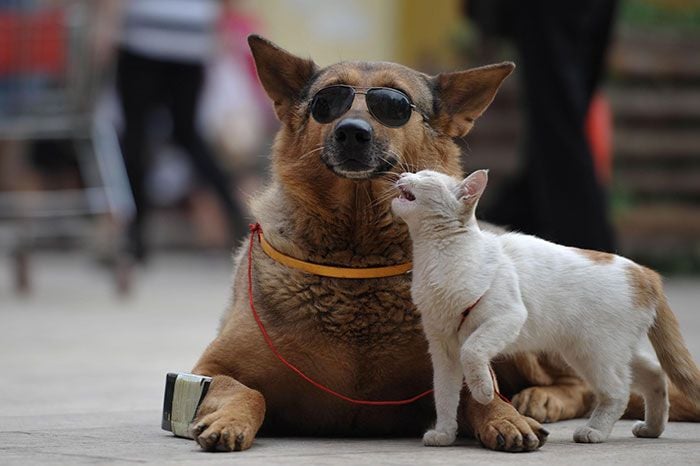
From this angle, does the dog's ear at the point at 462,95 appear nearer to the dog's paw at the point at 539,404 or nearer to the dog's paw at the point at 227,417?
the dog's paw at the point at 539,404

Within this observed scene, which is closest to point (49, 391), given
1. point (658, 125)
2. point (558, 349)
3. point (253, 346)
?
point (253, 346)

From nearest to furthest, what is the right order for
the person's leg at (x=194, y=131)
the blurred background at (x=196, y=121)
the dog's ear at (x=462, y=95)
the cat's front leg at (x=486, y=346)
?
the cat's front leg at (x=486, y=346), the dog's ear at (x=462, y=95), the blurred background at (x=196, y=121), the person's leg at (x=194, y=131)

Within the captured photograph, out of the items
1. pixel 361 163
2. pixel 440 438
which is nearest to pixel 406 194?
pixel 361 163

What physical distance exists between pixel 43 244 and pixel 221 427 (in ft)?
39.0

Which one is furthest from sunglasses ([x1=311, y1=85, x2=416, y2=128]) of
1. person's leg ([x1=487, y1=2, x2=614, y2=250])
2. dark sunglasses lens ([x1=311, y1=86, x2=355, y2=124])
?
person's leg ([x1=487, y1=2, x2=614, y2=250])

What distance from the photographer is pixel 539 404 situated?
15.0ft

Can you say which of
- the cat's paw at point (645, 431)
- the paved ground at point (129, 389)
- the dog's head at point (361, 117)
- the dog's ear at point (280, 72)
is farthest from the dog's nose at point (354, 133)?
the cat's paw at point (645, 431)

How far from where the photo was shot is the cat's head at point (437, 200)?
Answer: 376 cm

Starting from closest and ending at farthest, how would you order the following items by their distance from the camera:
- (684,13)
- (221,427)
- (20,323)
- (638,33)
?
(221,427)
(20,323)
(638,33)
(684,13)

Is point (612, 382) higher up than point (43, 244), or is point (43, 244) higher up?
point (612, 382)

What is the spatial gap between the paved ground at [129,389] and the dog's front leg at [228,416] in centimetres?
5

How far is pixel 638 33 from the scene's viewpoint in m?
11.2

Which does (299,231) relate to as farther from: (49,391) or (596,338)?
(49,391)

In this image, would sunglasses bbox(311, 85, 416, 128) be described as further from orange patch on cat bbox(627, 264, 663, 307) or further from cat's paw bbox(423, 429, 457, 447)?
cat's paw bbox(423, 429, 457, 447)
